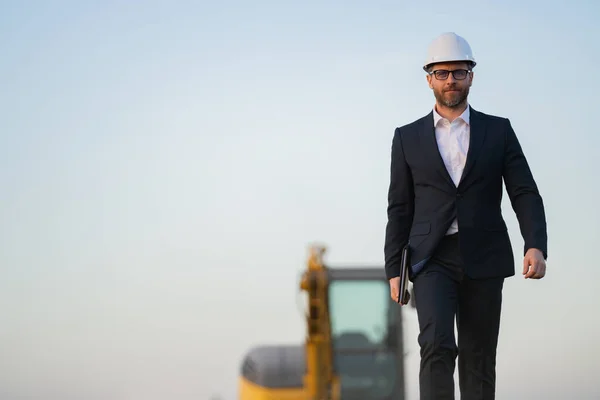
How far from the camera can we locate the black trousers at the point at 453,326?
6195 mm

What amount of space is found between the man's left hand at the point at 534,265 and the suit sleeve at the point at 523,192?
10 centimetres

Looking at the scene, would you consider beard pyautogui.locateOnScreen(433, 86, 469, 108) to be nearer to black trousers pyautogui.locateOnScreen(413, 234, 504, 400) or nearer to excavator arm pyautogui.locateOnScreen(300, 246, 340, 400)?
black trousers pyautogui.locateOnScreen(413, 234, 504, 400)

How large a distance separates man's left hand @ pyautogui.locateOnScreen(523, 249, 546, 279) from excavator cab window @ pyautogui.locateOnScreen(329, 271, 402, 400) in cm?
986

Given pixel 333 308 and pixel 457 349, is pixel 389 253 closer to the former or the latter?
pixel 457 349

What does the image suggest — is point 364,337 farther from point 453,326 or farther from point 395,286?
point 453,326

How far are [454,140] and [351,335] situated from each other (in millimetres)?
10089

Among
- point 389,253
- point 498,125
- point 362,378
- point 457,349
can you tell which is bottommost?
point 362,378

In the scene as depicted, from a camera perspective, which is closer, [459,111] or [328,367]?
[459,111]

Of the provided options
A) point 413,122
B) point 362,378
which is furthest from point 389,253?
point 362,378

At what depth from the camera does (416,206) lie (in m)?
6.57

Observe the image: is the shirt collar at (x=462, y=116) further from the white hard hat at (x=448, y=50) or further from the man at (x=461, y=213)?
the white hard hat at (x=448, y=50)

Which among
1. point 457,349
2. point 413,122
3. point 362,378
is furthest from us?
point 362,378

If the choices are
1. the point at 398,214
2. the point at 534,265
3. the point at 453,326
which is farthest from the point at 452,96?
the point at 453,326

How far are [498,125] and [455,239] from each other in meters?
0.62
